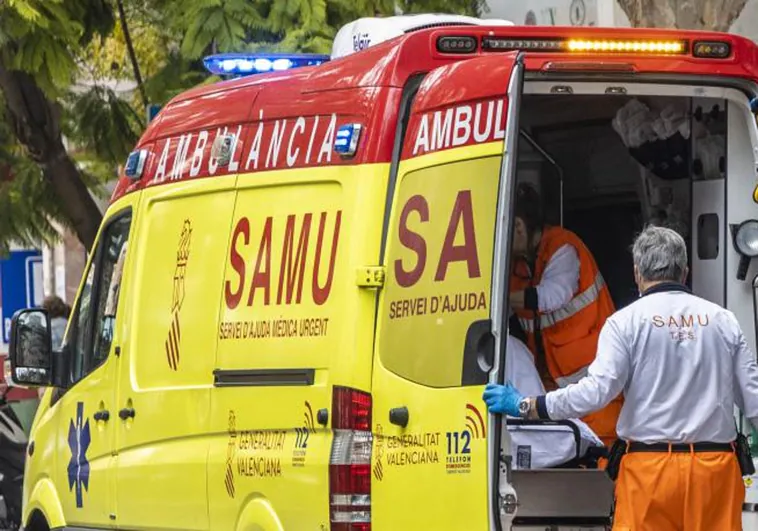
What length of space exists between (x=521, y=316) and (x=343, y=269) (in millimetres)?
1537

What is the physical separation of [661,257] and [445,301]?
0.75 meters

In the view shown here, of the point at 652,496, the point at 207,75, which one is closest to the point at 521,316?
the point at 652,496

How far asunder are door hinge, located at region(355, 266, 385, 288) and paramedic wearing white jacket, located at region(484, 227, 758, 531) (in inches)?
28.5

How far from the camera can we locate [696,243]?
7.79 m

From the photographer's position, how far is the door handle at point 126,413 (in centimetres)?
828

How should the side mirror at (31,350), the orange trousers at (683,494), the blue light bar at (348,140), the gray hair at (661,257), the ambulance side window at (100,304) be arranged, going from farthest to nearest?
the side mirror at (31,350)
the ambulance side window at (100,304)
the blue light bar at (348,140)
the gray hair at (661,257)
the orange trousers at (683,494)

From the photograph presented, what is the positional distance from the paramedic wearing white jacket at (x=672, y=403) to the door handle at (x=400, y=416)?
45cm

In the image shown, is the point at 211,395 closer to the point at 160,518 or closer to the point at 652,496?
the point at 160,518

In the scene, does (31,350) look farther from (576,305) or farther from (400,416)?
(400,416)

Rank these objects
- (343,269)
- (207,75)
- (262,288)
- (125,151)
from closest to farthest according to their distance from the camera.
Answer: (343,269) → (262,288) → (207,75) → (125,151)

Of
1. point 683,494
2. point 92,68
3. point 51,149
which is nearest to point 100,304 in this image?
point 683,494

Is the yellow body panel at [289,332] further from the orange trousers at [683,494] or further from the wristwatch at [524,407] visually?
the orange trousers at [683,494]

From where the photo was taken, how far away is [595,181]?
28.5 ft

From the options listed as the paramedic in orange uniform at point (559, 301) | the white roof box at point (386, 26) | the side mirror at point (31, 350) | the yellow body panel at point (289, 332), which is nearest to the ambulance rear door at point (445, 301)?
the yellow body panel at point (289, 332)
